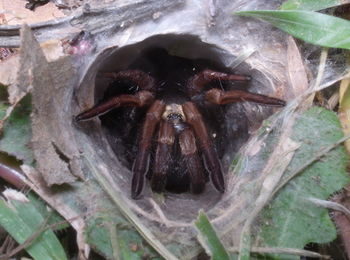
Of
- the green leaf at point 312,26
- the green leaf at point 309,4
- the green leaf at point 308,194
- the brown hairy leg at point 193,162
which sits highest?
the green leaf at point 309,4

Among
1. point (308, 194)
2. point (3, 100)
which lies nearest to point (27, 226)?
Result: point (3, 100)

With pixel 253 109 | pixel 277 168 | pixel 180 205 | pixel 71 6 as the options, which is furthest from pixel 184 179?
pixel 71 6

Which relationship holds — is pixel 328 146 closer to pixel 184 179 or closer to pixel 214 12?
pixel 214 12

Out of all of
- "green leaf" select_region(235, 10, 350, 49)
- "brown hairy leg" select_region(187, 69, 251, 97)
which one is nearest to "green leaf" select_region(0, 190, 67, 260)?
"brown hairy leg" select_region(187, 69, 251, 97)

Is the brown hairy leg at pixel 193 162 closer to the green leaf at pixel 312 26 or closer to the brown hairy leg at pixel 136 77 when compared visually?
the brown hairy leg at pixel 136 77

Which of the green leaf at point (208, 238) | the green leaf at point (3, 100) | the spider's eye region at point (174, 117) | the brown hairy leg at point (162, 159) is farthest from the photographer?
the spider's eye region at point (174, 117)

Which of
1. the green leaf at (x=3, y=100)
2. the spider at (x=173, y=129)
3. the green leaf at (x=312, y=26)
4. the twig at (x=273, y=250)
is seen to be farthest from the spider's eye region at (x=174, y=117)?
the twig at (x=273, y=250)

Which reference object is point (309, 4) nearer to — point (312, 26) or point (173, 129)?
point (312, 26)
